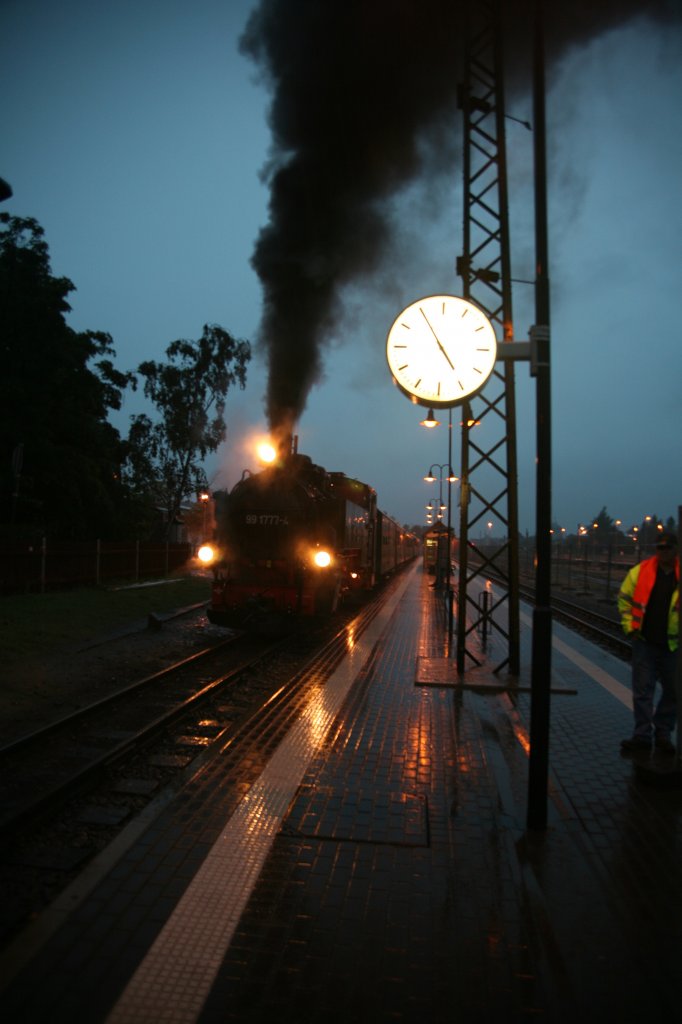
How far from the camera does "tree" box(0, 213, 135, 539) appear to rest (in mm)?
20781

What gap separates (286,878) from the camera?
Result: 3.73 m

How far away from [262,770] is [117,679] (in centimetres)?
455

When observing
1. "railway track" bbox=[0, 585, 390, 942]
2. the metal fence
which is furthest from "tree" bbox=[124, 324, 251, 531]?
"railway track" bbox=[0, 585, 390, 942]

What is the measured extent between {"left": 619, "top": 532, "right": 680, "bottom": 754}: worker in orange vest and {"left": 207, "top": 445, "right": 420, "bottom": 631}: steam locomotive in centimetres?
695

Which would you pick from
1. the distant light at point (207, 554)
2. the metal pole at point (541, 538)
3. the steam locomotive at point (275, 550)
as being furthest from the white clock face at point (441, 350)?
the distant light at point (207, 554)

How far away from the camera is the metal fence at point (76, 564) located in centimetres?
1647

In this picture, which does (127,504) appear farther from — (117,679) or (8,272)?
(117,679)

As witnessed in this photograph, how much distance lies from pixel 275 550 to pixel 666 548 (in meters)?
7.87

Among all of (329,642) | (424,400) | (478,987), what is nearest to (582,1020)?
(478,987)

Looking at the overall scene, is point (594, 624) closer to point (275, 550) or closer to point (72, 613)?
point (275, 550)

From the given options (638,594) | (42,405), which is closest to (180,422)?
(42,405)

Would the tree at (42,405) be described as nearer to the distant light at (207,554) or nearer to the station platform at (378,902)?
the distant light at (207,554)

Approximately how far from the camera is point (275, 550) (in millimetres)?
12719

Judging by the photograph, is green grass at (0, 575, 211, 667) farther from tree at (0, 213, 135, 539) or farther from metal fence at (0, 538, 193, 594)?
tree at (0, 213, 135, 539)
